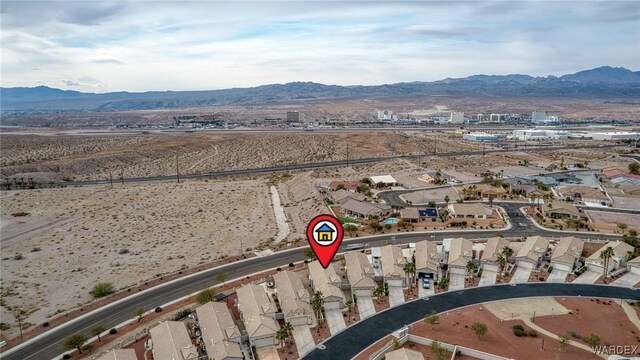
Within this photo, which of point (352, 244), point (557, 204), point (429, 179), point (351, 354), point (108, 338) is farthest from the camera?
point (429, 179)

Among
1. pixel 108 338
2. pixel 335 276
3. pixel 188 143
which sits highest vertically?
pixel 188 143

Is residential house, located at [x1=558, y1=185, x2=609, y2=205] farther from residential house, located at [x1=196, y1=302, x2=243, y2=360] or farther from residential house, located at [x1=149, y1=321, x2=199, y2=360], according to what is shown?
residential house, located at [x1=149, y1=321, x2=199, y2=360]

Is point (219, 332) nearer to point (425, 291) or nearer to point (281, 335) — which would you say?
point (281, 335)

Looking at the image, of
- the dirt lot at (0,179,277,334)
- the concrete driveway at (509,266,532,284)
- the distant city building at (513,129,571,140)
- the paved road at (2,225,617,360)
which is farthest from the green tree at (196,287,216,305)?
the distant city building at (513,129,571,140)

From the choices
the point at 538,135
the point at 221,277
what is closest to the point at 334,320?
A: the point at 221,277

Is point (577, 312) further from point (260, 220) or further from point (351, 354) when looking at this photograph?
point (260, 220)

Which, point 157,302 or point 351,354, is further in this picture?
point 157,302

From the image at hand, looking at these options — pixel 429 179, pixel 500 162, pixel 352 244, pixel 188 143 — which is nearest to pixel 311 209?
pixel 352 244
